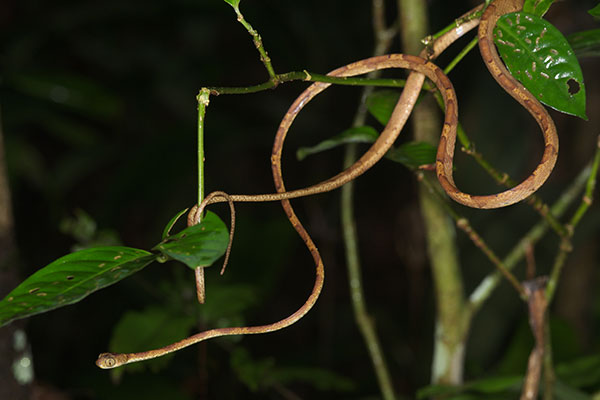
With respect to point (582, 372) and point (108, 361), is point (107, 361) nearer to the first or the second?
point (108, 361)

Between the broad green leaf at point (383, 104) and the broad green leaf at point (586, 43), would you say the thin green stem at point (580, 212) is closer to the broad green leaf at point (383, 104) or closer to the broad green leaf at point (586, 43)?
the broad green leaf at point (586, 43)

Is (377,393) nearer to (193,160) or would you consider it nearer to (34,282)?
(193,160)

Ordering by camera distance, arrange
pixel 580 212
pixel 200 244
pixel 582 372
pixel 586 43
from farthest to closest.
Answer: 1. pixel 582 372
2. pixel 580 212
3. pixel 586 43
4. pixel 200 244

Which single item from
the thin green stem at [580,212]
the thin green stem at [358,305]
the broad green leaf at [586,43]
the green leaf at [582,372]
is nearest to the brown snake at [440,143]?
the broad green leaf at [586,43]

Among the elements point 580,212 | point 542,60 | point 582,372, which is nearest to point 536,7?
point 542,60

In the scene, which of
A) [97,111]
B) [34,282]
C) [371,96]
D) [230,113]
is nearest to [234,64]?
[230,113]

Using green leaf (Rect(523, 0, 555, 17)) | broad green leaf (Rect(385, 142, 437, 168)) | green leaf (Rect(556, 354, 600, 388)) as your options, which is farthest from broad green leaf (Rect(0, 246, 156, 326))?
green leaf (Rect(556, 354, 600, 388))

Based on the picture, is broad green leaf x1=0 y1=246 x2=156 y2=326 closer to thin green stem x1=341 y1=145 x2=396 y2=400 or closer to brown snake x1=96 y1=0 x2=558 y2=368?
brown snake x1=96 y1=0 x2=558 y2=368
